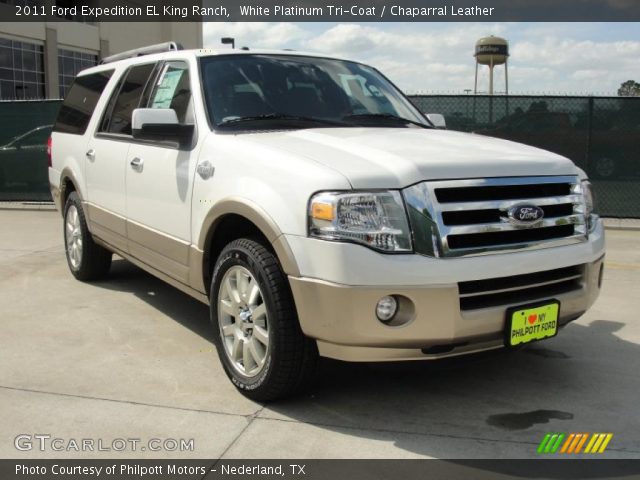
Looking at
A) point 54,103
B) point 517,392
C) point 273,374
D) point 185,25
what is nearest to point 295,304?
point 273,374

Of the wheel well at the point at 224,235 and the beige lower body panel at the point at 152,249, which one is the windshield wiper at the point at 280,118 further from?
the beige lower body panel at the point at 152,249

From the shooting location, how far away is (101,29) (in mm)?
37438

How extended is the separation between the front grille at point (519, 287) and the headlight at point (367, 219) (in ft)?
1.27

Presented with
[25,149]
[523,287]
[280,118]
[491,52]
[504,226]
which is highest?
[491,52]

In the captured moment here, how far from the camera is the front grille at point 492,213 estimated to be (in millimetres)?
3205

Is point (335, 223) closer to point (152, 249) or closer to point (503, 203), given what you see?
point (503, 203)

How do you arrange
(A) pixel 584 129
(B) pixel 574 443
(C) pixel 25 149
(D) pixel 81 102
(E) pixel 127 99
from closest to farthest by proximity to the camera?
(B) pixel 574 443 < (E) pixel 127 99 < (D) pixel 81 102 < (A) pixel 584 129 < (C) pixel 25 149

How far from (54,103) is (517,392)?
1043 centimetres

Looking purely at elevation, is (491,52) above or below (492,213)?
above

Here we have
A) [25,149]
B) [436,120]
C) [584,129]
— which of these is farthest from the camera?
[25,149]

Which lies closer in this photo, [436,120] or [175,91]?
[175,91]

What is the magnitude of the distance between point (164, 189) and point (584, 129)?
7.92m

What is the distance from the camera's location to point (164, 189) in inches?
176

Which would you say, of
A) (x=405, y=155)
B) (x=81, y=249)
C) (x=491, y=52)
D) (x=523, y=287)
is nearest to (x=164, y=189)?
(x=405, y=155)
